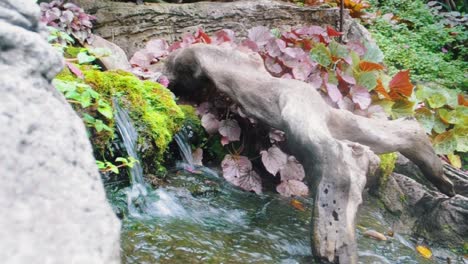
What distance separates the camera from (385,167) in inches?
151

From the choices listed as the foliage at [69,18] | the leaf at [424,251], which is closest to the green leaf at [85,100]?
the leaf at [424,251]

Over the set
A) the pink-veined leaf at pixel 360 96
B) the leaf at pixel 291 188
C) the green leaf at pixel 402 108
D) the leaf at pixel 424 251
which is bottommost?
the leaf at pixel 424 251

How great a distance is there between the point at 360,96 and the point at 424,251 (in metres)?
1.45

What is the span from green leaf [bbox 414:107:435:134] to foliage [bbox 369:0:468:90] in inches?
56.1

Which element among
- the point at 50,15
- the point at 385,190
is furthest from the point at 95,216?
the point at 50,15

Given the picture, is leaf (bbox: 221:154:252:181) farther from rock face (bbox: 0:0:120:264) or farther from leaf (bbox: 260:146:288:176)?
rock face (bbox: 0:0:120:264)

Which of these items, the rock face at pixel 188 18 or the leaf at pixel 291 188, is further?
the rock face at pixel 188 18

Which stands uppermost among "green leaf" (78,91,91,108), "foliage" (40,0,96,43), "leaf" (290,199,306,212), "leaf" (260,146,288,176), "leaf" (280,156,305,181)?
"foliage" (40,0,96,43)

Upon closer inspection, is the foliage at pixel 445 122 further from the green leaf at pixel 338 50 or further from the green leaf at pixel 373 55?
the green leaf at pixel 338 50

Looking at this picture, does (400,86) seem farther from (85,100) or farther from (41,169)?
(41,169)

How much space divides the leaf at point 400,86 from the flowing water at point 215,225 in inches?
49.1

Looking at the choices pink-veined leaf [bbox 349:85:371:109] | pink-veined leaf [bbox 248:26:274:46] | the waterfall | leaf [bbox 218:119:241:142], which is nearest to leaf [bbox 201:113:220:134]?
leaf [bbox 218:119:241:142]

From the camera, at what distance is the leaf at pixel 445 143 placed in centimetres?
464

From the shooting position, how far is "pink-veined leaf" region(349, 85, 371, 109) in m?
3.85
